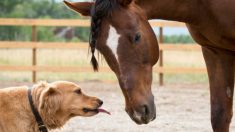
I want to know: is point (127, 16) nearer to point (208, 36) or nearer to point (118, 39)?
point (118, 39)

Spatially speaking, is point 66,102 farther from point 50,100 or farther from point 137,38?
point 137,38

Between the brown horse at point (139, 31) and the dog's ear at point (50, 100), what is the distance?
2.83 feet

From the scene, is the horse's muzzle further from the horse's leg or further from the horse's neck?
the horse's leg

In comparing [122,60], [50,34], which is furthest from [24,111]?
[50,34]

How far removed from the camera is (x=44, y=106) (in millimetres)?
4879

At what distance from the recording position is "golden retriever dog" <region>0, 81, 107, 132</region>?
16.1ft

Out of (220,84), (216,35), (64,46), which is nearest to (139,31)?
(216,35)

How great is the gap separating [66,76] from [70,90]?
973 cm

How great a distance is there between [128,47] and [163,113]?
482cm

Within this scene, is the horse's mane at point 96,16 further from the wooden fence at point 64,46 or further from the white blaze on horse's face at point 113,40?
the wooden fence at point 64,46

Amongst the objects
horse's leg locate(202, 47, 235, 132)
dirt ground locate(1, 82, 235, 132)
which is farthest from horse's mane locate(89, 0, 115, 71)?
dirt ground locate(1, 82, 235, 132)

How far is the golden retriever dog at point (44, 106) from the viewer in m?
4.89

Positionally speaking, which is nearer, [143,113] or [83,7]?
[143,113]

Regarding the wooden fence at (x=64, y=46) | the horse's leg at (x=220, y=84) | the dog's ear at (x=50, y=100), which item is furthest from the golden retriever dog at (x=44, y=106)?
the wooden fence at (x=64, y=46)
